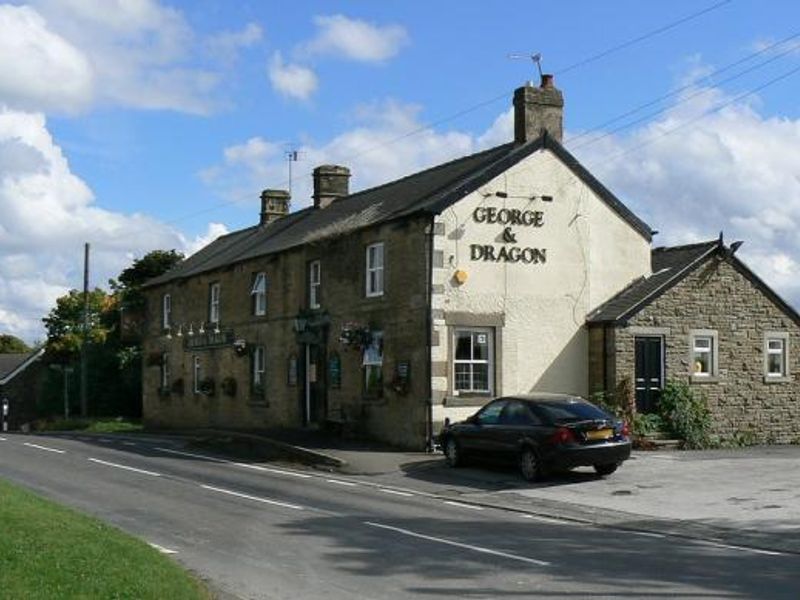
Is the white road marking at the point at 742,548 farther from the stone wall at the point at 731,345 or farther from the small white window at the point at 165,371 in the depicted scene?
the small white window at the point at 165,371

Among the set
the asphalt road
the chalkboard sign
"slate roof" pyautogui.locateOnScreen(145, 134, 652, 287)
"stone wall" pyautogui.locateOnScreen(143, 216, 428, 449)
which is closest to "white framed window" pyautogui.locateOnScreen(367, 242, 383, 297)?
"stone wall" pyautogui.locateOnScreen(143, 216, 428, 449)

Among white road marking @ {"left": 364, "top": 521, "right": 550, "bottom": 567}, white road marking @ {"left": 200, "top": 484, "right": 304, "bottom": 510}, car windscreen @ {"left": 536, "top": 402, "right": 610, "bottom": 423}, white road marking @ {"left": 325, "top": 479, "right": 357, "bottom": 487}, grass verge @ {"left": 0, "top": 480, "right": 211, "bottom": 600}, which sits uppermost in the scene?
car windscreen @ {"left": 536, "top": 402, "right": 610, "bottom": 423}

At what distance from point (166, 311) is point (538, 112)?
2080 centimetres

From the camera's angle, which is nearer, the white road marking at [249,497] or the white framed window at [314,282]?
the white road marking at [249,497]

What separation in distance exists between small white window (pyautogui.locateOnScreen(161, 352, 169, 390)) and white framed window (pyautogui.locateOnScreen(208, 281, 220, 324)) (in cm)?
560

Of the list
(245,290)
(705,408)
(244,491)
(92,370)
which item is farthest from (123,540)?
(92,370)

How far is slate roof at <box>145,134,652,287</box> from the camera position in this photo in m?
25.6

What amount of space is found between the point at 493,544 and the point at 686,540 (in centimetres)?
270

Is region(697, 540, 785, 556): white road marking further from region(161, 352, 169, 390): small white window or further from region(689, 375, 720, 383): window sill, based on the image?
region(161, 352, 169, 390): small white window

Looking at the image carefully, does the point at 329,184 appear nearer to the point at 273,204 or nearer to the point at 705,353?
the point at 273,204

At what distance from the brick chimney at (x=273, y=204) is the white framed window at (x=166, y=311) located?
5.04 m

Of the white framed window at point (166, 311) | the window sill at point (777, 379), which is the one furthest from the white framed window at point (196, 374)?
the window sill at point (777, 379)

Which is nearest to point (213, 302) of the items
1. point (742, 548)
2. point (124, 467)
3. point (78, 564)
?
point (124, 467)

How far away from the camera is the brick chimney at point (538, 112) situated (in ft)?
87.7
